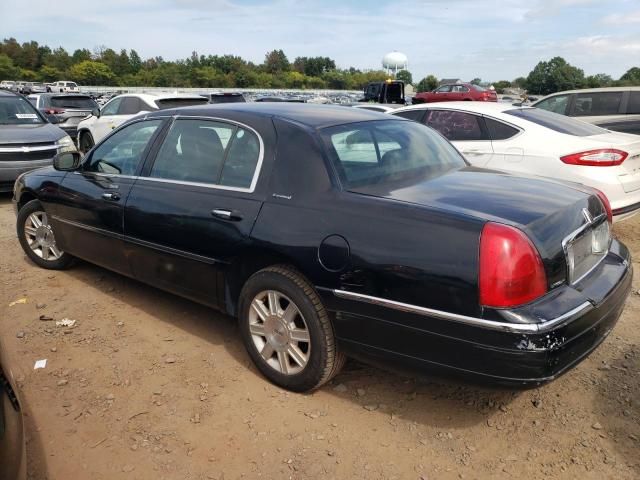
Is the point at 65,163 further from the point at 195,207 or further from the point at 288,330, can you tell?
the point at 288,330

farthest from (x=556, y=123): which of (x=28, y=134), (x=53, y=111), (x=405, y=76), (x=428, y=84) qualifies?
(x=405, y=76)

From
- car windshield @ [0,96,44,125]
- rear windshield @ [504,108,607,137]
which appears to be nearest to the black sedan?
rear windshield @ [504,108,607,137]

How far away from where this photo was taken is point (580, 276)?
276 centimetres

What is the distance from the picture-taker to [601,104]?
931 cm

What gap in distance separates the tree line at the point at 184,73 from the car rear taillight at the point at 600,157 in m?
69.0

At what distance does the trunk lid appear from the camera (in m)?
2.51

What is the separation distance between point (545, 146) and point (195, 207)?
387 centimetres

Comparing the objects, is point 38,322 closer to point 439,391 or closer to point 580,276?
point 439,391

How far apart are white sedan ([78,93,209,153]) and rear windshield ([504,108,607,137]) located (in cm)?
778

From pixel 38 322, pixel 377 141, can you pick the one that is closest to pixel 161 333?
pixel 38 322

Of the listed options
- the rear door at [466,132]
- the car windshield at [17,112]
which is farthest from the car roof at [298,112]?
the car windshield at [17,112]

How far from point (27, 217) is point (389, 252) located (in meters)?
4.11

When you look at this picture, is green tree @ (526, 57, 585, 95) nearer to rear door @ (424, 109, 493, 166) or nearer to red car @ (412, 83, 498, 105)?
red car @ (412, 83, 498, 105)

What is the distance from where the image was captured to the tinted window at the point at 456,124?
613cm
